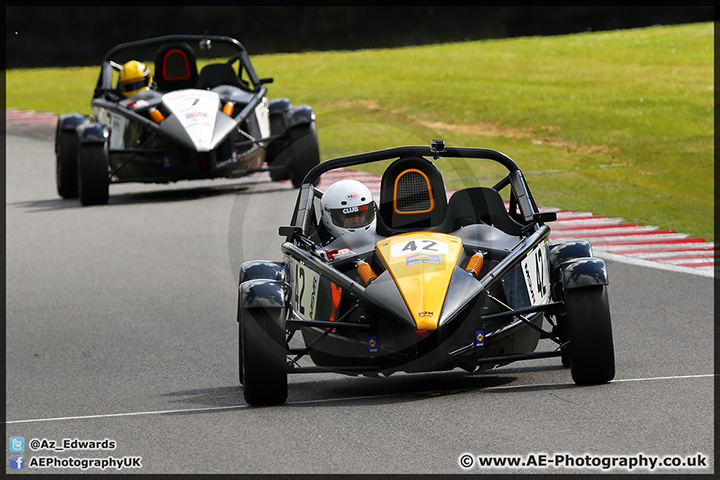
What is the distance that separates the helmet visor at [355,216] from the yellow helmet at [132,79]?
32.2ft

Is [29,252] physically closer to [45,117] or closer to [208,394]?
[208,394]

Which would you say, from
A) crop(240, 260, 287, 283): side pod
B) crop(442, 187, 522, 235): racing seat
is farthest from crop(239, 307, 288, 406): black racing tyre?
crop(442, 187, 522, 235): racing seat

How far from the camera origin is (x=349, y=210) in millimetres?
7762

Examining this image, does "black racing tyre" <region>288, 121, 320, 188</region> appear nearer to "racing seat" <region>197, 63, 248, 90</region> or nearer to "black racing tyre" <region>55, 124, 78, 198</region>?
"racing seat" <region>197, 63, 248, 90</region>

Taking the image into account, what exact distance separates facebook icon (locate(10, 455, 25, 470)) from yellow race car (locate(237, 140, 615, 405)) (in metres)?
1.35

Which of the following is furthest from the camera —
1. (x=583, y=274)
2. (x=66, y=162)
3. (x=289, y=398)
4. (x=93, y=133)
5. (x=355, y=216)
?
(x=66, y=162)

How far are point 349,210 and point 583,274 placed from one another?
5.61 feet

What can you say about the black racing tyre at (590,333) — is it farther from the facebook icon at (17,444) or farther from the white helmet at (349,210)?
the facebook icon at (17,444)

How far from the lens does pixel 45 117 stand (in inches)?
1169

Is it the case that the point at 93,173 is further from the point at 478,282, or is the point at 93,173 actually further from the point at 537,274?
the point at 478,282

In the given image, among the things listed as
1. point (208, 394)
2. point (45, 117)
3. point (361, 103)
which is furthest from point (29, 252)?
point (45, 117)

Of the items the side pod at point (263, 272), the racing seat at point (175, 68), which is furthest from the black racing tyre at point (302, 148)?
the side pod at point (263, 272)

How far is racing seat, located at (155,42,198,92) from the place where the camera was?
16.9m

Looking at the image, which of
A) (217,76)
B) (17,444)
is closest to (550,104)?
(217,76)
